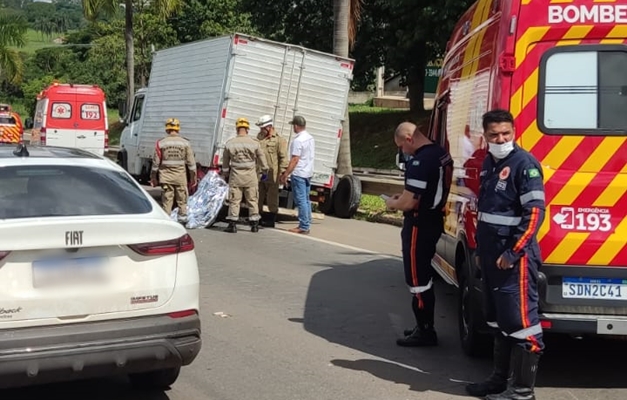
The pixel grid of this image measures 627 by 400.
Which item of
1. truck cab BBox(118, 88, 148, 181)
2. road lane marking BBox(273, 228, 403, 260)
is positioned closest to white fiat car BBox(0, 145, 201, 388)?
road lane marking BBox(273, 228, 403, 260)

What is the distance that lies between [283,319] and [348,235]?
5911mm

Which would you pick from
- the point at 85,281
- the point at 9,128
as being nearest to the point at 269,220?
the point at 85,281

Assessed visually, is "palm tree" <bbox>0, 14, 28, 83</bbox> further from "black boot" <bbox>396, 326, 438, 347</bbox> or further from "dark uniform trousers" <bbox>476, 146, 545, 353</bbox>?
"dark uniform trousers" <bbox>476, 146, 545, 353</bbox>

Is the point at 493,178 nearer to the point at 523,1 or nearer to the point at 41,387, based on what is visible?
the point at 523,1

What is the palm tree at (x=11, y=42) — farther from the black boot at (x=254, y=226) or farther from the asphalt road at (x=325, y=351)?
the asphalt road at (x=325, y=351)

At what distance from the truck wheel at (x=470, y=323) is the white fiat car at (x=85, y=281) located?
217cm

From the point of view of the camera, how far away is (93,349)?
169 inches

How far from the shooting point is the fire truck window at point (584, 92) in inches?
210

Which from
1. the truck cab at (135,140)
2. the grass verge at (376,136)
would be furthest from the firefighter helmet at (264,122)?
the grass verge at (376,136)

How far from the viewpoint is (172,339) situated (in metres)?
4.57

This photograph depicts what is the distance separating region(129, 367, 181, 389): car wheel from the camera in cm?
518

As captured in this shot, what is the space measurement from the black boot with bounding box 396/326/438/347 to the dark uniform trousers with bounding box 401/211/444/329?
0.14ft

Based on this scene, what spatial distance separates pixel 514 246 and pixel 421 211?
144 cm

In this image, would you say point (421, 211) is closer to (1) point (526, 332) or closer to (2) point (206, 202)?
(1) point (526, 332)
